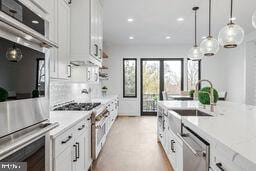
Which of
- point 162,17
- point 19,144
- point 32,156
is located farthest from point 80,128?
point 162,17

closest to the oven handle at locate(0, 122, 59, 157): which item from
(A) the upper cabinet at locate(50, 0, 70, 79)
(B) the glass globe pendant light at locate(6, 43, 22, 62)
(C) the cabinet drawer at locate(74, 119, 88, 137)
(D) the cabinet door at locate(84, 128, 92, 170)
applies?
(B) the glass globe pendant light at locate(6, 43, 22, 62)

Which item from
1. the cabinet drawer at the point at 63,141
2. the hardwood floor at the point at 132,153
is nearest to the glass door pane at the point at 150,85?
the hardwood floor at the point at 132,153

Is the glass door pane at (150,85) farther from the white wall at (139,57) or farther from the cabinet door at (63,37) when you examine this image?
the cabinet door at (63,37)

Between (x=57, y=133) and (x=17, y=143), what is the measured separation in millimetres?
623

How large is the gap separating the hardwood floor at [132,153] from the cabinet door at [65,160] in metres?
1.21

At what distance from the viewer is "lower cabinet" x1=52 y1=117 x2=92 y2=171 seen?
1.56 metres

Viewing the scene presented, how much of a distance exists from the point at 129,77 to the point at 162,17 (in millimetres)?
3688

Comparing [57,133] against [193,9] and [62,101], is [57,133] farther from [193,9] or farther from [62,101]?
[193,9]

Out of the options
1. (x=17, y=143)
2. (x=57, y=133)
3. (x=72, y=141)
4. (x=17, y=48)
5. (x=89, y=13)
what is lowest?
(x=72, y=141)

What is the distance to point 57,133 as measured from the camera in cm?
150

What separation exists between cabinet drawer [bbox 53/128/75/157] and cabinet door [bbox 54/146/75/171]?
0.04 metres

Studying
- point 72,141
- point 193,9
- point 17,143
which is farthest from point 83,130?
point 193,9

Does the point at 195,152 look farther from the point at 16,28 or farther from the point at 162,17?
the point at 162,17

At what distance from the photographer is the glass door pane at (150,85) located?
8188 mm
